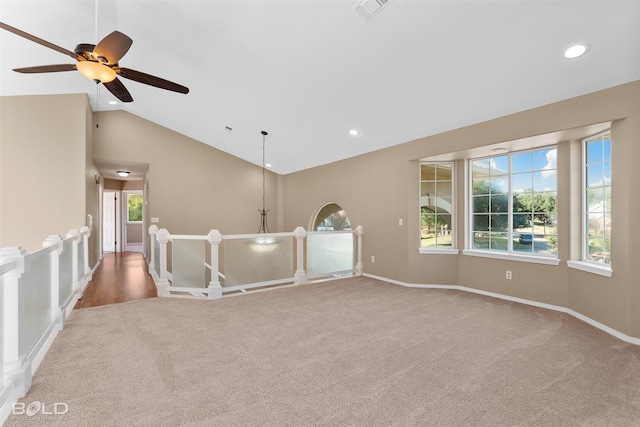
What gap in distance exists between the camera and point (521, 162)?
170 inches

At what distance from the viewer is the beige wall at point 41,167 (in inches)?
204

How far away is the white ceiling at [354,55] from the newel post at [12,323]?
9.41ft

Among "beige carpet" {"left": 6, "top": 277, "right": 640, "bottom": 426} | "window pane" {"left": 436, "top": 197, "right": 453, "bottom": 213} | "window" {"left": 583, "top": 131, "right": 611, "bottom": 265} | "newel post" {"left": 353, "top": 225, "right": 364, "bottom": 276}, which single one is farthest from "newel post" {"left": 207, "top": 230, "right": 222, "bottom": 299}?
Result: "window" {"left": 583, "top": 131, "right": 611, "bottom": 265}

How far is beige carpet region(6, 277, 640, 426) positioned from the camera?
1818 millimetres

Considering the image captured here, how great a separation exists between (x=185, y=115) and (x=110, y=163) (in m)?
2.43

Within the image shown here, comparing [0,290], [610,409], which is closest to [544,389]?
[610,409]

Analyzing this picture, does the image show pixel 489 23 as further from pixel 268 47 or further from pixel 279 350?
pixel 279 350

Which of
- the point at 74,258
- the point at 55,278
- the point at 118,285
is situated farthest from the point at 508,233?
the point at 118,285

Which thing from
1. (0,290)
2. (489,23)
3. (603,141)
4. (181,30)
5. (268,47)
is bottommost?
(0,290)

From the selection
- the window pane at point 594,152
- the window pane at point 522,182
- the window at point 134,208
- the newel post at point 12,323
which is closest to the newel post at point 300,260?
the window pane at point 522,182

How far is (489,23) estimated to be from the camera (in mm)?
2633

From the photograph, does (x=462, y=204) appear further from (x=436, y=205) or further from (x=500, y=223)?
(x=500, y=223)

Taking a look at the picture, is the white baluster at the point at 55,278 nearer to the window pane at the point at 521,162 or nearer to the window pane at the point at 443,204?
the window pane at the point at 443,204

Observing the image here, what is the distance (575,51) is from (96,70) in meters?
4.32
